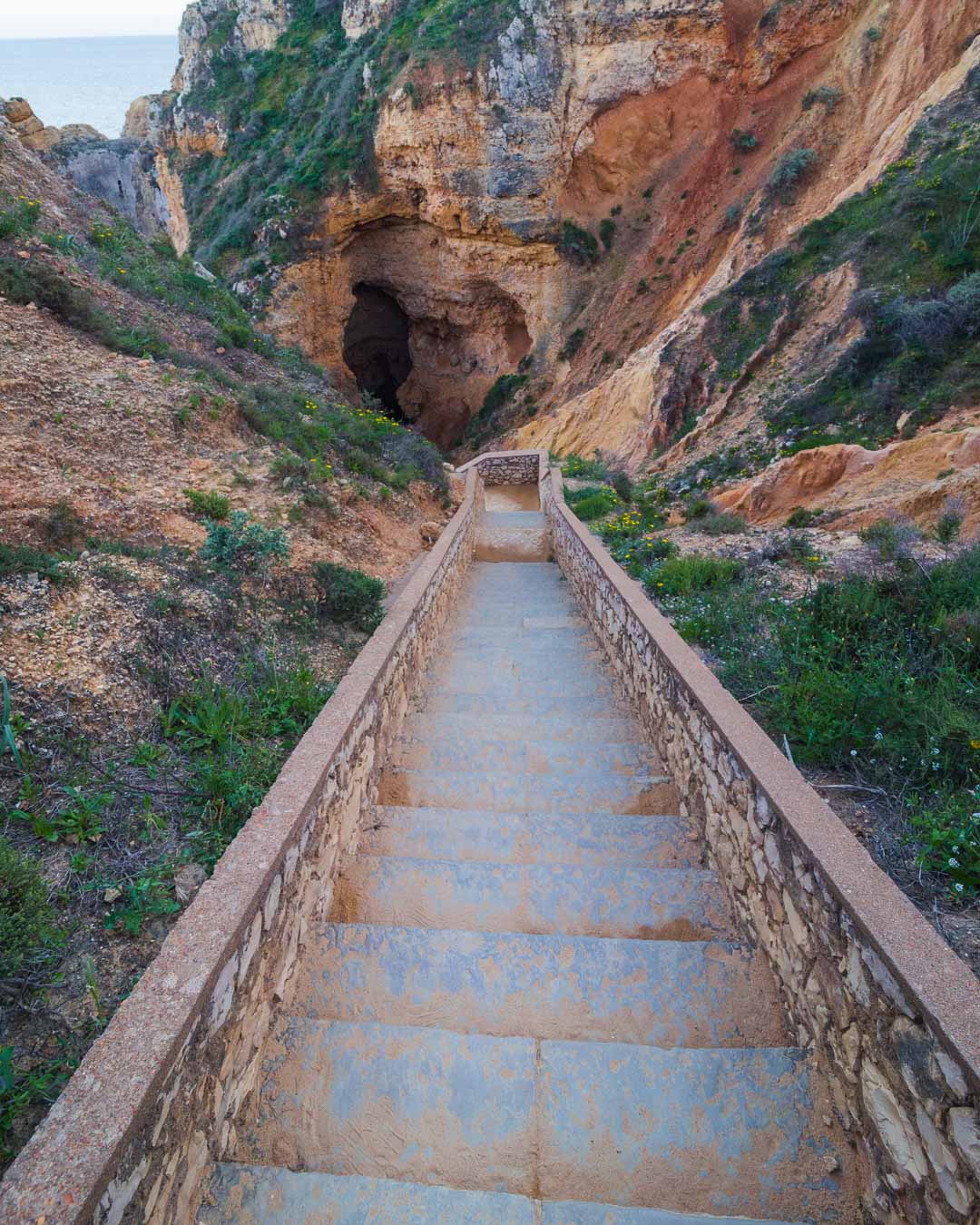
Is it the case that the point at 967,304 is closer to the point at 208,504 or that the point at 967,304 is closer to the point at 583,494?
the point at 583,494

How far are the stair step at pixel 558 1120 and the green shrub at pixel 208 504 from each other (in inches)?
199

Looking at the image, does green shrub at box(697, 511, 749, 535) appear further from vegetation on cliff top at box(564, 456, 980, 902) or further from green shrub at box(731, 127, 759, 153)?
green shrub at box(731, 127, 759, 153)

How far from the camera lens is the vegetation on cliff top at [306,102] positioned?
22.6 m

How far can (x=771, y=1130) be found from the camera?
1.93 m

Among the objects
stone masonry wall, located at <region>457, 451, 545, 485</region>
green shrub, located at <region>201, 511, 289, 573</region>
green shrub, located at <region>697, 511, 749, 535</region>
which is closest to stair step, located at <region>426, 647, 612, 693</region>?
green shrub, located at <region>201, 511, 289, 573</region>

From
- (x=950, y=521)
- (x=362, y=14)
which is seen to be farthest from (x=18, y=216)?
(x=362, y=14)

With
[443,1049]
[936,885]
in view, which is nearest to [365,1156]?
[443,1049]

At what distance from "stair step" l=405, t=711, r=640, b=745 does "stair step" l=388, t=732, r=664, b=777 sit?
72 millimetres

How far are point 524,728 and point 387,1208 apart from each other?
2.86 meters

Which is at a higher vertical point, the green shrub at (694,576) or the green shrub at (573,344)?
the green shrub at (573,344)

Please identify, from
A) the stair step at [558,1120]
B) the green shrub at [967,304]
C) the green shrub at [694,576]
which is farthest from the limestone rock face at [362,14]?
the stair step at [558,1120]

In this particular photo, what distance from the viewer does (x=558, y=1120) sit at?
1.92 meters

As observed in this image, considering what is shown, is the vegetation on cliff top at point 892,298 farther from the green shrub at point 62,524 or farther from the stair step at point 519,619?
the green shrub at point 62,524

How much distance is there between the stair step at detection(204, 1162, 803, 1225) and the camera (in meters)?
1.66
